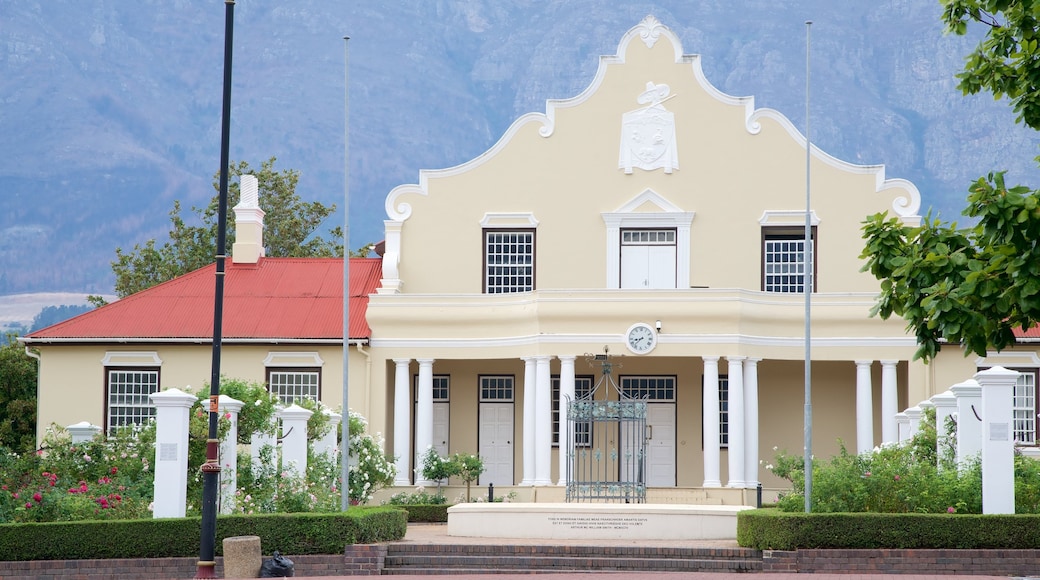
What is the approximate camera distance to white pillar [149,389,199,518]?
2044 cm

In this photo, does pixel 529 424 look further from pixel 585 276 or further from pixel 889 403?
pixel 889 403

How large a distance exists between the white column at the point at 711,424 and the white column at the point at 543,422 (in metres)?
3.39

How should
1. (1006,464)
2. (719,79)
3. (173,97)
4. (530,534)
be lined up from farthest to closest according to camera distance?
1. (173,97)
2. (719,79)
3. (530,534)
4. (1006,464)

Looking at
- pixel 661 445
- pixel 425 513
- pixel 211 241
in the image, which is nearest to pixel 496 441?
pixel 661 445

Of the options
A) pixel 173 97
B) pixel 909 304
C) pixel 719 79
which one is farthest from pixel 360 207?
pixel 909 304

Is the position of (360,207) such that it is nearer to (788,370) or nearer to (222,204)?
(788,370)

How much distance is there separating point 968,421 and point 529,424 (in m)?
12.2

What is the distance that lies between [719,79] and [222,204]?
135456 mm

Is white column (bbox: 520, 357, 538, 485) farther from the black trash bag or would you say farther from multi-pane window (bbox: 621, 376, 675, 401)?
the black trash bag

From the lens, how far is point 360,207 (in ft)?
506

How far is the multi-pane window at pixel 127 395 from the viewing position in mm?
34469

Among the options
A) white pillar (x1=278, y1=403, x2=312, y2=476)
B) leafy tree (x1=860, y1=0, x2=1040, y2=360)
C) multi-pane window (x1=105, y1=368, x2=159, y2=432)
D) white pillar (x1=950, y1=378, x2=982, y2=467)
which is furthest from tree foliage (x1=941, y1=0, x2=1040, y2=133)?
multi-pane window (x1=105, y1=368, x2=159, y2=432)

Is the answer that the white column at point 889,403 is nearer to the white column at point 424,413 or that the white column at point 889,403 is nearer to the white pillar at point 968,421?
the white pillar at point 968,421

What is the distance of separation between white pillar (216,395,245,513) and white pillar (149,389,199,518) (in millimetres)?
931
